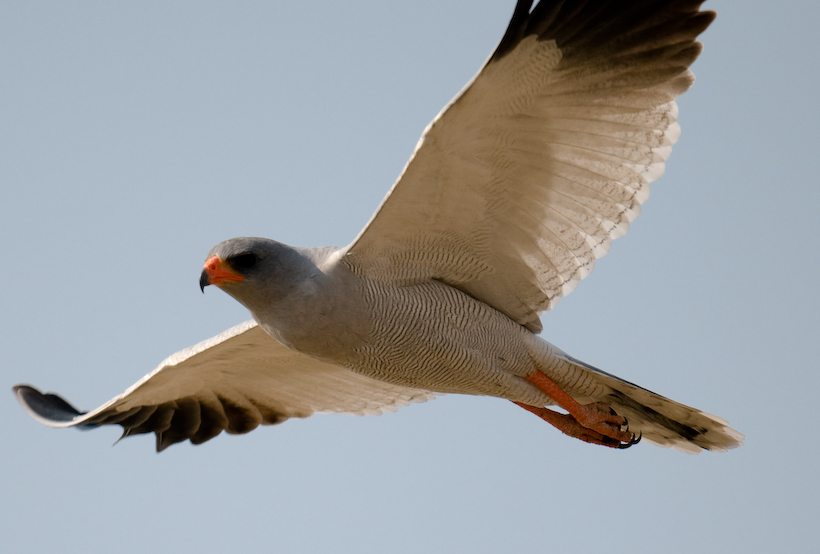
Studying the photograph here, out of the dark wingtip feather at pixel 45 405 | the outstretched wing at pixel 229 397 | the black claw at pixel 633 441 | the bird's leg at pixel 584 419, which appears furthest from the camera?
the dark wingtip feather at pixel 45 405

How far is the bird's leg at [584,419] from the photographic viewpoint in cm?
737

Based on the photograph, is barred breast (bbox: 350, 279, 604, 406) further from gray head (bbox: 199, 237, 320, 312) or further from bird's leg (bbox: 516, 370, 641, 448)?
gray head (bbox: 199, 237, 320, 312)

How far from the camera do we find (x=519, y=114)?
606 cm

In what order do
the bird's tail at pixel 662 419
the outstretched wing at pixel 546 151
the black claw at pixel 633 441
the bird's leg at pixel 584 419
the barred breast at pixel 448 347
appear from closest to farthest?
1. the outstretched wing at pixel 546 151
2. the barred breast at pixel 448 347
3. the bird's tail at pixel 662 419
4. the bird's leg at pixel 584 419
5. the black claw at pixel 633 441

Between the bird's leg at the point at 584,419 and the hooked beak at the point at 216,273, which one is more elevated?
the hooked beak at the point at 216,273

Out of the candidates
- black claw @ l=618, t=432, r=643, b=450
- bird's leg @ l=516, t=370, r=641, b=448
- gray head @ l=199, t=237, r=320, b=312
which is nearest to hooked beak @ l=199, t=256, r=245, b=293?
gray head @ l=199, t=237, r=320, b=312

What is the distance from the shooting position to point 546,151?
6.37 metres

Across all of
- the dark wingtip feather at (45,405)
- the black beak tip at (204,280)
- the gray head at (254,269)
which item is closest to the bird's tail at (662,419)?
the gray head at (254,269)

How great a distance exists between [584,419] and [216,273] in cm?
341

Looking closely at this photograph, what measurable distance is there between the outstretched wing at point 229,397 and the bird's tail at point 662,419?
2.16m

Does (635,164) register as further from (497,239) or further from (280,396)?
(280,396)

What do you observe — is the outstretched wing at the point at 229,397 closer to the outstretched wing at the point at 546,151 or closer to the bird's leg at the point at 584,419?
the bird's leg at the point at 584,419

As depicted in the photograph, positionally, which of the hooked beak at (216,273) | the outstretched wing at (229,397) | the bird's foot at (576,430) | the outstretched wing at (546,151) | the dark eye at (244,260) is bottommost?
the outstretched wing at (229,397)

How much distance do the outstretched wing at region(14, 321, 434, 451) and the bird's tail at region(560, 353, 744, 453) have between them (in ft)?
7.08
